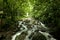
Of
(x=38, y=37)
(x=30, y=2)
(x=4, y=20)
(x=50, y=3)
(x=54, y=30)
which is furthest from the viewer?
(x=30, y=2)

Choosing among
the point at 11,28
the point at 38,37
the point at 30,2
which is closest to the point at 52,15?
the point at 38,37

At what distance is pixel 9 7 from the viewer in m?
14.0

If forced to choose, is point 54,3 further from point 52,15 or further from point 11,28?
point 11,28

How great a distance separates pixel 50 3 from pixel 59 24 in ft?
11.5

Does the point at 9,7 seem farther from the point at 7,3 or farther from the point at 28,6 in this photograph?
the point at 28,6

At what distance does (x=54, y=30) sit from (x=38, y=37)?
1.69m

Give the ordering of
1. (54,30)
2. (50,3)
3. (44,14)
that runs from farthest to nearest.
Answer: (44,14)
(50,3)
(54,30)

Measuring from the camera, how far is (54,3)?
12922mm

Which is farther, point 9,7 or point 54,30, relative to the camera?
point 9,7

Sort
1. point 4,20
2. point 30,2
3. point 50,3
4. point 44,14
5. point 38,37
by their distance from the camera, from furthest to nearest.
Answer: point 30,2 → point 44,14 → point 50,3 → point 4,20 → point 38,37

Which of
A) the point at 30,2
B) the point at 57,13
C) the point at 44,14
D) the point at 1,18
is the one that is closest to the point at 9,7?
the point at 1,18

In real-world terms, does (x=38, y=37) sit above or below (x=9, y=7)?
below

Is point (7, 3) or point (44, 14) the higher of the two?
point (7, 3)

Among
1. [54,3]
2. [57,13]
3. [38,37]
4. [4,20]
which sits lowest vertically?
[38,37]
